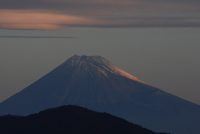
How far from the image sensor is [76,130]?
52812mm

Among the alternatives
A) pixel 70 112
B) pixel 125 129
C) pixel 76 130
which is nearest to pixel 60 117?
pixel 70 112

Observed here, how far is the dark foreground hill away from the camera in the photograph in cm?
5297

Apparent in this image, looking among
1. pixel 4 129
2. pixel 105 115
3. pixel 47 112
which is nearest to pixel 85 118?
pixel 105 115

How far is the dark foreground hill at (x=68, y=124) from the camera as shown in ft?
174

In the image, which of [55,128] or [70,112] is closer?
[55,128]

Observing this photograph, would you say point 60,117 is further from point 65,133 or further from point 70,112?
point 65,133

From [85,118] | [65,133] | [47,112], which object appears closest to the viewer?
[65,133]

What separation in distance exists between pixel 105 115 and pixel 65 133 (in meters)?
8.43

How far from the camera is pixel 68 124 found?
55.0m

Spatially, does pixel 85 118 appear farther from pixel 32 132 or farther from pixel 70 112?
pixel 32 132

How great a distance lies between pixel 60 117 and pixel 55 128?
4363 millimetres

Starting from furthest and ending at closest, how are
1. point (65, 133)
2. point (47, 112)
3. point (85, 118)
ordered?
point (47, 112) → point (85, 118) → point (65, 133)

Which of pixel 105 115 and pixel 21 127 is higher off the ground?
pixel 105 115

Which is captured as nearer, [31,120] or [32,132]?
[32,132]
